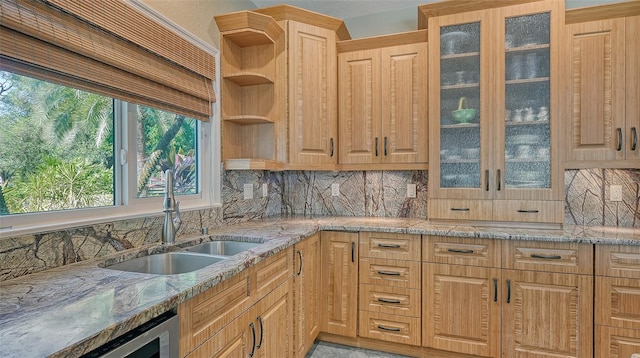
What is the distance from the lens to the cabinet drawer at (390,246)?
87.9 inches

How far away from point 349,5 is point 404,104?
106cm

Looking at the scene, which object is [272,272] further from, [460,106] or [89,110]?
[460,106]

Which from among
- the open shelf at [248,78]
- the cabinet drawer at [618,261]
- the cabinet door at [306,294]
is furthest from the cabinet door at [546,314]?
the open shelf at [248,78]

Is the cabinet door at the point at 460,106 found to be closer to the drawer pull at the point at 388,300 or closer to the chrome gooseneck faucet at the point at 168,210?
the drawer pull at the point at 388,300

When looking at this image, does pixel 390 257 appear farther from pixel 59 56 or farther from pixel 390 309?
pixel 59 56

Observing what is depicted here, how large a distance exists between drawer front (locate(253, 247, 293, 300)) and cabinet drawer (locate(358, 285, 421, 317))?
0.73 metres

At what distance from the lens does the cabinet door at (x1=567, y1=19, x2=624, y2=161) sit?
210 cm

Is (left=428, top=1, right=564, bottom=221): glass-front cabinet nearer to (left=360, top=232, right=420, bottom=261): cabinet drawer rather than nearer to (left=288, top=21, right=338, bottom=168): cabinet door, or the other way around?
(left=360, top=232, right=420, bottom=261): cabinet drawer

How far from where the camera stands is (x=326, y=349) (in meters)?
2.39

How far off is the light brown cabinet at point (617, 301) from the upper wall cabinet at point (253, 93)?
2.20 meters

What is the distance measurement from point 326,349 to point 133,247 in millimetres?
1567

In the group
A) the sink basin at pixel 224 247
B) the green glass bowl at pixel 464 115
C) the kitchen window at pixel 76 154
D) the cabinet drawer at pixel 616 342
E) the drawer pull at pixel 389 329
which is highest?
the green glass bowl at pixel 464 115

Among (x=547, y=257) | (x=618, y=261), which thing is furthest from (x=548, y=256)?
(x=618, y=261)

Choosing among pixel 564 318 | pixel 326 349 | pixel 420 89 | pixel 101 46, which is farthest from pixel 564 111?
pixel 101 46
